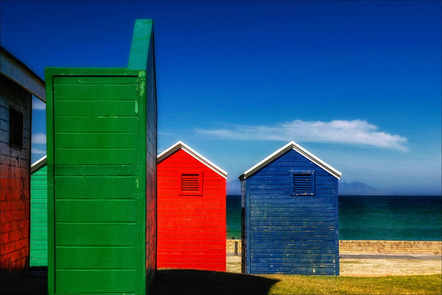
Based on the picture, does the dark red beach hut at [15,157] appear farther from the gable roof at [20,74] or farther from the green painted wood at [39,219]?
the green painted wood at [39,219]

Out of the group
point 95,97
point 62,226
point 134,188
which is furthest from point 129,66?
point 62,226

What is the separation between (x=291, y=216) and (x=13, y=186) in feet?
37.8

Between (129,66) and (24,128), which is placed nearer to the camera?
(129,66)

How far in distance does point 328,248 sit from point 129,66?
1387cm

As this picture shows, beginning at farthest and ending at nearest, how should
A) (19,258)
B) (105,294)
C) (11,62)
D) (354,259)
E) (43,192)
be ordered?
(354,259)
(43,192)
(19,258)
(11,62)
(105,294)

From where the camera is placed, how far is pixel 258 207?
61.2 ft

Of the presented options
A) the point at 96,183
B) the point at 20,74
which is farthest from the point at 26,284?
the point at 20,74

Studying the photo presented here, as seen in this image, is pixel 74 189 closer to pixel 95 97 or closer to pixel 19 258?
pixel 95 97

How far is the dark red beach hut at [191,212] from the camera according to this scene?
18938 millimetres

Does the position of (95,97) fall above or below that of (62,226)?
above

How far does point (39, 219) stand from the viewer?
1814cm

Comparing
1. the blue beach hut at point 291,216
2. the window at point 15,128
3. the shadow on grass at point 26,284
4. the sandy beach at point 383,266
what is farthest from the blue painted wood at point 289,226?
the window at point 15,128

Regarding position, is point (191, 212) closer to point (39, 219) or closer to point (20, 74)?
point (39, 219)

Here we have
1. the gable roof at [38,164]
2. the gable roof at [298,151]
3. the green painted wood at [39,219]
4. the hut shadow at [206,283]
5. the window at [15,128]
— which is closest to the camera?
the hut shadow at [206,283]
